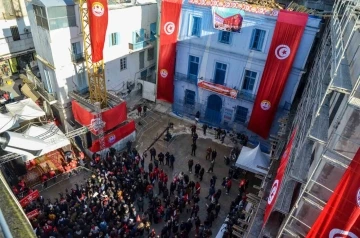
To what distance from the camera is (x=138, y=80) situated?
2906 cm

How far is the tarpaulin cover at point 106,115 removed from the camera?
68.1 feet

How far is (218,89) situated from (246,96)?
243 centimetres

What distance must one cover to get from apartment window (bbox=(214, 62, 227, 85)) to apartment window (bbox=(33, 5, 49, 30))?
13.5 m

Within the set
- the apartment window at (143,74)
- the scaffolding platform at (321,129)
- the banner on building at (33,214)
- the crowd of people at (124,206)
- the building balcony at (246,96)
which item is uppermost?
the scaffolding platform at (321,129)

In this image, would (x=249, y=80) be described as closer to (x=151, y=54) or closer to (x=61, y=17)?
(x=151, y=54)

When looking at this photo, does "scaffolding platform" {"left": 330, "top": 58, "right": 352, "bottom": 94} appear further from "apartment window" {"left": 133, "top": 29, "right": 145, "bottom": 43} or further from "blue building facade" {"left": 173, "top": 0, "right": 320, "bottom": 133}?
"apartment window" {"left": 133, "top": 29, "right": 145, "bottom": 43}

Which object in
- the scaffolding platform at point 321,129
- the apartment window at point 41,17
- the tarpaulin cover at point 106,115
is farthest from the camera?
the tarpaulin cover at point 106,115

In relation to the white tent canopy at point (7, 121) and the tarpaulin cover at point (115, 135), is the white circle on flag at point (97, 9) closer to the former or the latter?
the tarpaulin cover at point (115, 135)

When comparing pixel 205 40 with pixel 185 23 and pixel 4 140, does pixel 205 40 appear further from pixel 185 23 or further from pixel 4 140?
pixel 4 140

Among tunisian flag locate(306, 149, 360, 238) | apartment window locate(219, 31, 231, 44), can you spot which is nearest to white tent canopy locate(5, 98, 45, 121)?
apartment window locate(219, 31, 231, 44)

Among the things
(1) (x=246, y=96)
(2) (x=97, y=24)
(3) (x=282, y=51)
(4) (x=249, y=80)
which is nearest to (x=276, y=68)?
(3) (x=282, y=51)

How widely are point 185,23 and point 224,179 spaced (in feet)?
43.7

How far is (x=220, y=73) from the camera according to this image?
2420cm

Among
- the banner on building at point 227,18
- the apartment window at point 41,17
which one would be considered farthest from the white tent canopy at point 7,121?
the banner on building at point 227,18
